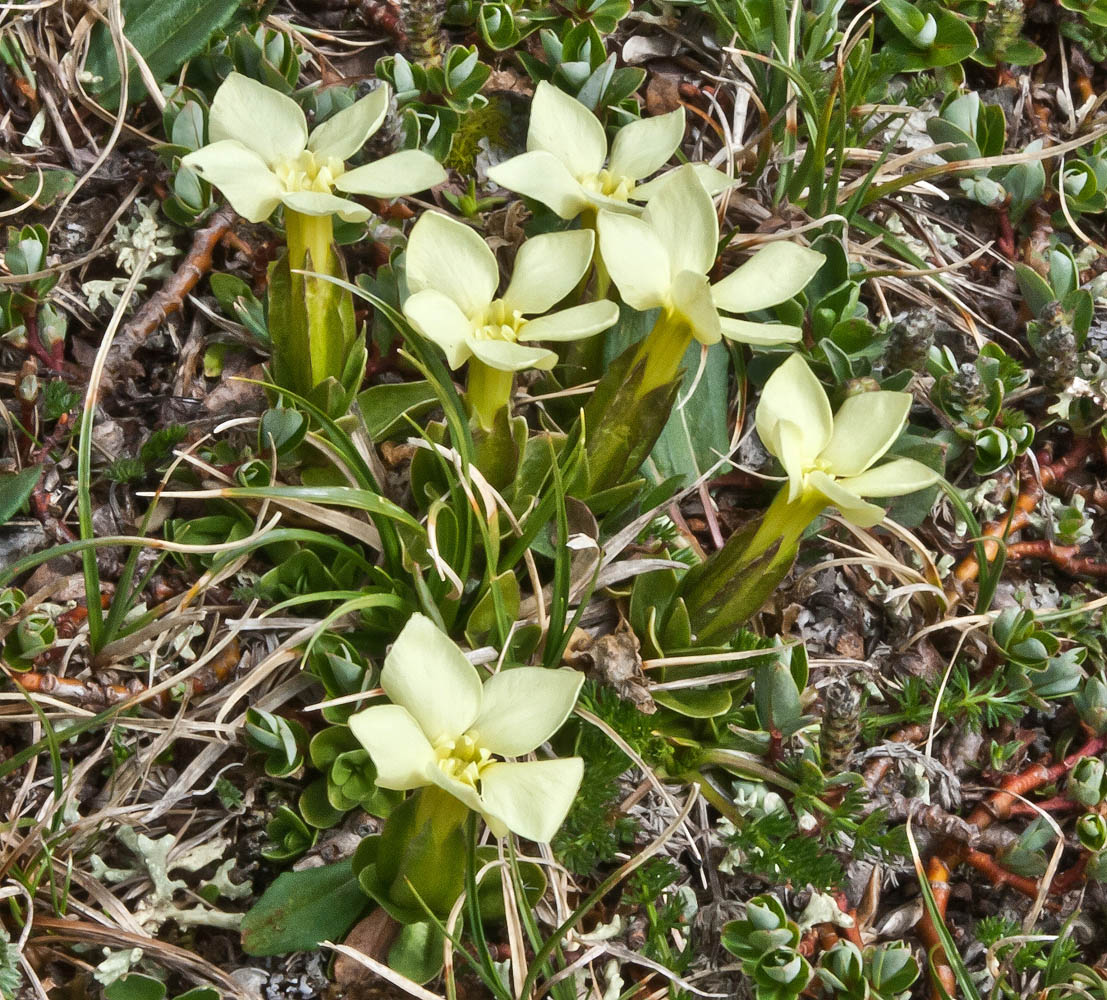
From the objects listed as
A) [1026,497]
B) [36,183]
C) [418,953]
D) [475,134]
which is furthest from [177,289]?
[1026,497]

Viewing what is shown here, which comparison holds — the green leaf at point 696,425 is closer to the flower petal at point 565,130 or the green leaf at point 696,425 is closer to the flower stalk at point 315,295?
the flower petal at point 565,130

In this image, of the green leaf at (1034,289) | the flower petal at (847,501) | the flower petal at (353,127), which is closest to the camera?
the flower petal at (847,501)

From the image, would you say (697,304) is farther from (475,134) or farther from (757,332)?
(475,134)

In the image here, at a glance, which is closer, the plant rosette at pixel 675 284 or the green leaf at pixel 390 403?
the plant rosette at pixel 675 284

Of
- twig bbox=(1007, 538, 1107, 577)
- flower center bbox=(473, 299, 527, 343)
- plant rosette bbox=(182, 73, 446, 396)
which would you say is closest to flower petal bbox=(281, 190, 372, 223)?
plant rosette bbox=(182, 73, 446, 396)

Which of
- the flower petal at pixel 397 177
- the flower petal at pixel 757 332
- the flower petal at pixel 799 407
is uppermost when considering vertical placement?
the flower petal at pixel 397 177

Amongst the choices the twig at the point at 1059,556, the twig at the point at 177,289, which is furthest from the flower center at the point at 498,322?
the twig at the point at 1059,556

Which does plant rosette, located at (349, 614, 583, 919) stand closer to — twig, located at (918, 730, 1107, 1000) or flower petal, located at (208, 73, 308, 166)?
twig, located at (918, 730, 1107, 1000)
